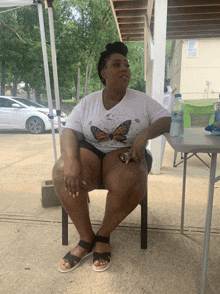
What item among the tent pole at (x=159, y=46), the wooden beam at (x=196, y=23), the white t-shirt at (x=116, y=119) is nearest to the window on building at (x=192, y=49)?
the wooden beam at (x=196, y=23)

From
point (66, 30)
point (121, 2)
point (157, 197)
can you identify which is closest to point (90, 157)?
point (157, 197)

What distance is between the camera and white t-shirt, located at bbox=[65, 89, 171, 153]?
1.90 metres

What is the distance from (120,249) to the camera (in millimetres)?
1979

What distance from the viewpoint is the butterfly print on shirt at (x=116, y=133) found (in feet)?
6.21

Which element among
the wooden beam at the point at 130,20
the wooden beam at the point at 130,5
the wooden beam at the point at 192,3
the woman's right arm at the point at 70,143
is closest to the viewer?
the woman's right arm at the point at 70,143

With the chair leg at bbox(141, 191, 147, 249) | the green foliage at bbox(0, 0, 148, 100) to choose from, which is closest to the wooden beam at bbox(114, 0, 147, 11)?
the chair leg at bbox(141, 191, 147, 249)

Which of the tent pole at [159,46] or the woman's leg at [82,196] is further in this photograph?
the tent pole at [159,46]

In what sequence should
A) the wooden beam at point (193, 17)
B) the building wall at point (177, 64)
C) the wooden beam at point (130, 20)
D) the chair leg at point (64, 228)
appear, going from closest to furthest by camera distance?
1. the chair leg at point (64, 228)
2. the wooden beam at point (193, 17)
3. the wooden beam at point (130, 20)
4. the building wall at point (177, 64)

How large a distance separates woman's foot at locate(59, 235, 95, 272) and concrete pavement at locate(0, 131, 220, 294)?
44 mm

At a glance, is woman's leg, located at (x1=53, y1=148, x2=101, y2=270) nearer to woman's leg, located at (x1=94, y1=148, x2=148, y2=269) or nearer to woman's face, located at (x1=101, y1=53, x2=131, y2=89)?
woman's leg, located at (x1=94, y1=148, x2=148, y2=269)

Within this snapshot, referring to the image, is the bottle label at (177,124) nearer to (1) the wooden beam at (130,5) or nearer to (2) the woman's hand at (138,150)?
(2) the woman's hand at (138,150)

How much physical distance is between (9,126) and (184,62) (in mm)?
13986

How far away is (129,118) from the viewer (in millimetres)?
1895

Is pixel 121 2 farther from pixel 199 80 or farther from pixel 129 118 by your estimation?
pixel 199 80
